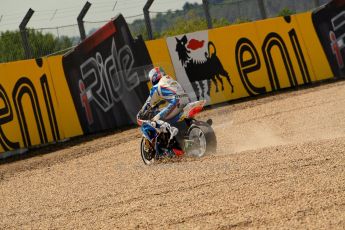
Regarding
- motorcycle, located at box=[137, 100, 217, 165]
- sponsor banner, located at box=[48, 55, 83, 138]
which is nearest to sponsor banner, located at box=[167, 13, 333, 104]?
sponsor banner, located at box=[48, 55, 83, 138]

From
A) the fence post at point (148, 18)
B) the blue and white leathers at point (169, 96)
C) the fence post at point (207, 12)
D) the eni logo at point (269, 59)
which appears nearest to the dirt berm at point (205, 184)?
the blue and white leathers at point (169, 96)

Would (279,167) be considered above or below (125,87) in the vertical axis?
below

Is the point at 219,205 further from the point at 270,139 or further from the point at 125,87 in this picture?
the point at 125,87

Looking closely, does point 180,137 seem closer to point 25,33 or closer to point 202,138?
point 202,138

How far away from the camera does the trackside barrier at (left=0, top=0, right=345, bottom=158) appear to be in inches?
666

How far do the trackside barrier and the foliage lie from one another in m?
1.41

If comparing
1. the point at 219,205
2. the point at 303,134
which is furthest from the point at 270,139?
the point at 219,205

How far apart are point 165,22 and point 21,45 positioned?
813 cm

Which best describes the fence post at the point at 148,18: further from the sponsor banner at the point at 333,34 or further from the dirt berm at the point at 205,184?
the dirt berm at the point at 205,184

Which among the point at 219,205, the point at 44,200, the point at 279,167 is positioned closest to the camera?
the point at 219,205

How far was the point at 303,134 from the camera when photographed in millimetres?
12922

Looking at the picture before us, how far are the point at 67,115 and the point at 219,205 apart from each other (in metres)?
10.4

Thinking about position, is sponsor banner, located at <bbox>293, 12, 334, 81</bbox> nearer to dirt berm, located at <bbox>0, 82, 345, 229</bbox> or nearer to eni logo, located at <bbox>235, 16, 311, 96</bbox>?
eni logo, located at <bbox>235, 16, 311, 96</bbox>

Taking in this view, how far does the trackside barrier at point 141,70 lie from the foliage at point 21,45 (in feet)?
4.62
